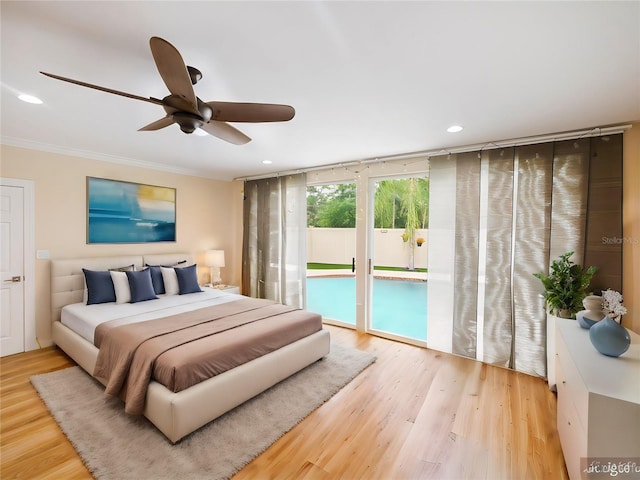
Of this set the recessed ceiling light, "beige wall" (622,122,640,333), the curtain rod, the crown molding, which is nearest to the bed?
the crown molding

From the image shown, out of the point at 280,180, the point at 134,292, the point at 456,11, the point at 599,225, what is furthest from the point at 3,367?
the point at 599,225

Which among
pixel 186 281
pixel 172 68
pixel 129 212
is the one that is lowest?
pixel 186 281

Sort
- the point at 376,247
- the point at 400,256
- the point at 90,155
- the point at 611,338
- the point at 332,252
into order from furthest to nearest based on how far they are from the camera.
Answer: the point at 332,252, the point at 376,247, the point at 400,256, the point at 90,155, the point at 611,338

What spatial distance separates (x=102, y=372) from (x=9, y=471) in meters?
0.81

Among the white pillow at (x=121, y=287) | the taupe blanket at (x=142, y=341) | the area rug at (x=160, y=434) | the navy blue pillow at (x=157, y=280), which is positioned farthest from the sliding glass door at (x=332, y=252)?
the white pillow at (x=121, y=287)

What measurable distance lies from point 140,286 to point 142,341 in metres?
1.54

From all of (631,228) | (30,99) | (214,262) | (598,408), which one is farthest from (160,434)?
(631,228)

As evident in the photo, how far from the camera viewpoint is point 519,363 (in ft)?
10.0

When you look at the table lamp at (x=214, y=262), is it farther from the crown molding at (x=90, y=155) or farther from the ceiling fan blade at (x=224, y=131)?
the ceiling fan blade at (x=224, y=131)

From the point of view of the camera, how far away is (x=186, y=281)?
4.14 m

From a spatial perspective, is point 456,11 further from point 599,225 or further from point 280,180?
point 280,180

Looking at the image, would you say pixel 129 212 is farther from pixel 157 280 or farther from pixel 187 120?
pixel 187 120

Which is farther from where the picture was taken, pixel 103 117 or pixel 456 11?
pixel 103 117

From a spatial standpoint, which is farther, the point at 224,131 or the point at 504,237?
the point at 504,237
